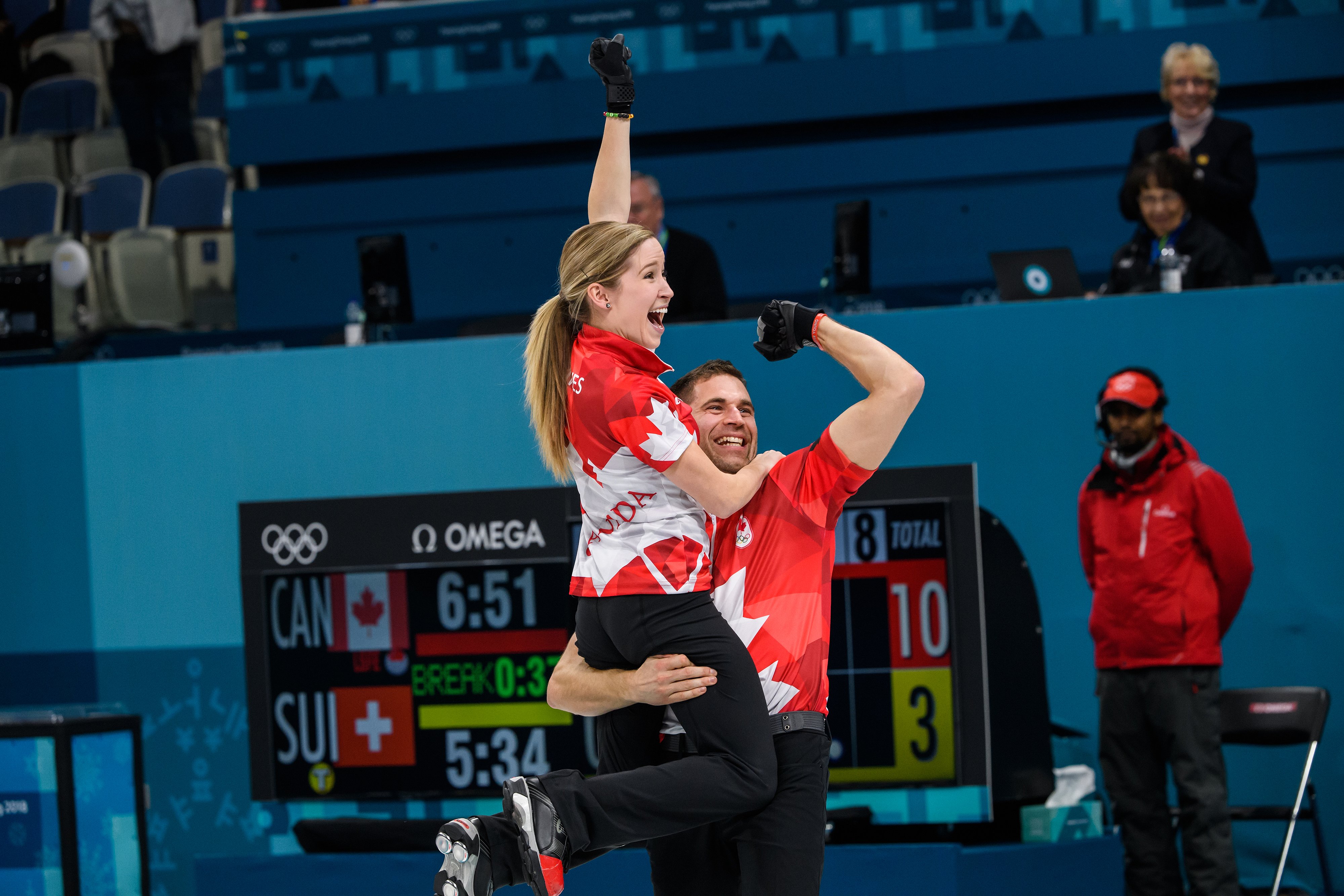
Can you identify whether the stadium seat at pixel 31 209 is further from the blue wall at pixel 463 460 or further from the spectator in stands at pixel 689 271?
the spectator in stands at pixel 689 271

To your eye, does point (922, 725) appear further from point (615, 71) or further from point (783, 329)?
point (615, 71)

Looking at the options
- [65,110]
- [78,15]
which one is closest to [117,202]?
[65,110]

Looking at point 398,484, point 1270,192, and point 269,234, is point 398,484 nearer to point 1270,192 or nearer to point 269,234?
point 269,234

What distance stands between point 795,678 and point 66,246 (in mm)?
4828

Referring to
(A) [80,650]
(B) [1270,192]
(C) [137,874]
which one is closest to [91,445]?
(A) [80,650]

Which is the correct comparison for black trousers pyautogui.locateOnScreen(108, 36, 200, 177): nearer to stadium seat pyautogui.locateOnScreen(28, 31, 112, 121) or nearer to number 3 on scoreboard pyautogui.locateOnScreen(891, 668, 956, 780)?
stadium seat pyautogui.locateOnScreen(28, 31, 112, 121)

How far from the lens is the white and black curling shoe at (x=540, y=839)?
2.56m

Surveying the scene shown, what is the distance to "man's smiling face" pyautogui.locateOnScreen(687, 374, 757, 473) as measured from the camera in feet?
9.45

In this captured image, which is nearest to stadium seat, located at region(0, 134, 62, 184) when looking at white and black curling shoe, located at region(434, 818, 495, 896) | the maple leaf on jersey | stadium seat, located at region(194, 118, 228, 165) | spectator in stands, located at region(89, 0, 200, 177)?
spectator in stands, located at region(89, 0, 200, 177)

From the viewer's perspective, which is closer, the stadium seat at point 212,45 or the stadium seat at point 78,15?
the stadium seat at point 212,45

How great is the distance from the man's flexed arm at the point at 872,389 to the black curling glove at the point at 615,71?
2.28 feet

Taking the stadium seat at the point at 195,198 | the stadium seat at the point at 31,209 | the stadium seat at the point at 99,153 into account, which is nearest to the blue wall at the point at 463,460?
the stadium seat at the point at 195,198

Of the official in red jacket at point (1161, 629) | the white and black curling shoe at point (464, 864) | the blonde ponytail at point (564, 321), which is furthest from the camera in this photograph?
the official in red jacket at point (1161, 629)

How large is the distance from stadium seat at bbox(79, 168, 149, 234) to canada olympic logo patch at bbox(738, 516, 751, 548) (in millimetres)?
7933
